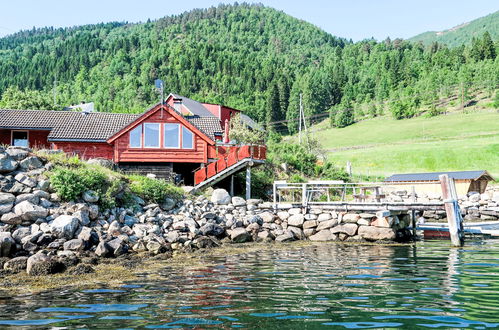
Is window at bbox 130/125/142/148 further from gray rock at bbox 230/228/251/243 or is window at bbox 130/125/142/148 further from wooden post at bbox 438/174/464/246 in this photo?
wooden post at bbox 438/174/464/246

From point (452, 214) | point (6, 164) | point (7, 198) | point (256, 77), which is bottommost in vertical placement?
point (452, 214)

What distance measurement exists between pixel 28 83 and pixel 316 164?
13628 cm

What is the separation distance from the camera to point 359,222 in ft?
74.8

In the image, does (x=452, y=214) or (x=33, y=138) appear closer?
(x=452, y=214)

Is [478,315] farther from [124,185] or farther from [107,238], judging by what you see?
[124,185]

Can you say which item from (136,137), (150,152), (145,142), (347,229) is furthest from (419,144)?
(347,229)

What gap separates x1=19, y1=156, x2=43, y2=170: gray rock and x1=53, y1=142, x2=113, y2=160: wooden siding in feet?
30.9

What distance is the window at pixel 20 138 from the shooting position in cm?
3256

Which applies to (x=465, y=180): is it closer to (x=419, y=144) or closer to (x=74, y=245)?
(x=419, y=144)

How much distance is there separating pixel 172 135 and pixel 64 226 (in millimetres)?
13207

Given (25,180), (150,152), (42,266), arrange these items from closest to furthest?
1. (42,266)
2. (25,180)
3. (150,152)

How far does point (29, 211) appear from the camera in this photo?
58.8 ft

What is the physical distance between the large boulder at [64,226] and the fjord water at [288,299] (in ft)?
17.8

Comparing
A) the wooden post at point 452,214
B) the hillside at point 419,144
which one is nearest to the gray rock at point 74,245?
the wooden post at point 452,214
